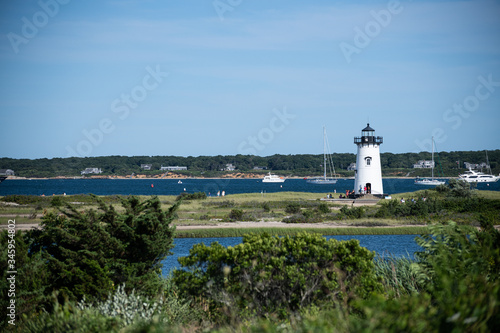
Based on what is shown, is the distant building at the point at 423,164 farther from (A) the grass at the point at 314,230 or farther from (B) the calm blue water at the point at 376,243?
(B) the calm blue water at the point at 376,243

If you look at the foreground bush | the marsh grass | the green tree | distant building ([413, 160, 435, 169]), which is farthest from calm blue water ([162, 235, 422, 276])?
distant building ([413, 160, 435, 169])

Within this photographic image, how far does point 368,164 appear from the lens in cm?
5200

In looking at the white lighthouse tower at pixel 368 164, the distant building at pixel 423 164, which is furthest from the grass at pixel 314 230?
the distant building at pixel 423 164

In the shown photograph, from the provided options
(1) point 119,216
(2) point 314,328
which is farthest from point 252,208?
(2) point 314,328

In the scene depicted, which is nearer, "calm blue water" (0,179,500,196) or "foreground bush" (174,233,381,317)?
"foreground bush" (174,233,381,317)

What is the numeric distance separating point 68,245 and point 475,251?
9.28m

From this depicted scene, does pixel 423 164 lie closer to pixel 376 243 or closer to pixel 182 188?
pixel 182 188

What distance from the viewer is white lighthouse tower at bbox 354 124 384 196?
51219 mm

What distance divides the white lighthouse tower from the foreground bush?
40.8 m

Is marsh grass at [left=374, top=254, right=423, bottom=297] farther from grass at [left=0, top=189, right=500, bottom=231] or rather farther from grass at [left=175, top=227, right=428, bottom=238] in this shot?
grass at [left=0, top=189, right=500, bottom=231]

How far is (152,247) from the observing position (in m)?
13.1

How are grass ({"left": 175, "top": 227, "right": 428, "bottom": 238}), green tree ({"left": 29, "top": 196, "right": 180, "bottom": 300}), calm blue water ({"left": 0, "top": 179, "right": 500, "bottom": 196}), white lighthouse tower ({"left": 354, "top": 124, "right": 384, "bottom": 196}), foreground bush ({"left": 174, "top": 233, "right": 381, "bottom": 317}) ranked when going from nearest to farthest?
foreground bush ({"left": 174, "top": 233, "right": 381, "bottom": 317})
green tree ({"left": 29, "top": 196, "right": 180, "bottom": 300})
grass ({"left": 175, "top": 227, "right": 428, "bottom": 238})
white lighthouse tower ({"left": 354, "top": 124, "right": 384, "bottom": 196})
calm blue water ({"left": 0, "top": 179, "right": 500, "bottom": 196})

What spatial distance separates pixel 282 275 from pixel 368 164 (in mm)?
42519

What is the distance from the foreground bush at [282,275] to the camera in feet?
35.7
